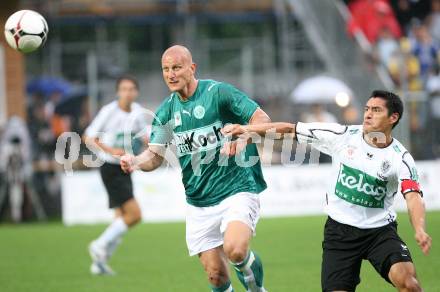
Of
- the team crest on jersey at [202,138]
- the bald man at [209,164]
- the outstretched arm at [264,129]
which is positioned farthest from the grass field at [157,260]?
the outstretched arm at [264,129]

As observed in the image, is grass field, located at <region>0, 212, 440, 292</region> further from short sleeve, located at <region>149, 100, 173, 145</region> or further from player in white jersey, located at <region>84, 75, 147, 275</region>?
short sleeve, located at <region>149, 100, 173, 145</region>

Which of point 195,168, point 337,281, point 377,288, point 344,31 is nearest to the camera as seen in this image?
point 337,281

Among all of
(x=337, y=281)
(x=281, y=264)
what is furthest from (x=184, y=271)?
(x=337, y=281)

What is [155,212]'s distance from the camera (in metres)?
21.0

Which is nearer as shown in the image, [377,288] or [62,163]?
[377,288]

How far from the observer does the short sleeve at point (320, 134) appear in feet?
25.7

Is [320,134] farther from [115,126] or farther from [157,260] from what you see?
[157,260]

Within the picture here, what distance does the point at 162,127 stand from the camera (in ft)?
28.8

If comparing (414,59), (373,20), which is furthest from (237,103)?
(373,20)

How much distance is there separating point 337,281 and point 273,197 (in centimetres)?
1344

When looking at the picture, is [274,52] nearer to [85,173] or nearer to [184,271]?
[85,173]

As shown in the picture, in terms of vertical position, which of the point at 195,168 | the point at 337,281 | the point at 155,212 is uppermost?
the point at 195,168

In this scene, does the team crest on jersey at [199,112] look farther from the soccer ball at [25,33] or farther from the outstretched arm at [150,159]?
the soccer ball at [25,33]

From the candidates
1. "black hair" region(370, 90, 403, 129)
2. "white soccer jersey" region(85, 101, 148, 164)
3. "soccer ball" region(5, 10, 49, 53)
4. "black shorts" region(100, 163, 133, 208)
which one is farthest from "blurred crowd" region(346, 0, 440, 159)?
"black hair" region(370, 90, 403, 129)
